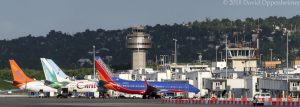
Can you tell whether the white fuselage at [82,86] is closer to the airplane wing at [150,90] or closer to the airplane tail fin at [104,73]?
the airplane tail fin at [104,73]

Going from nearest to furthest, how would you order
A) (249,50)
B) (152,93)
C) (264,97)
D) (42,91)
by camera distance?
1. (264,97)
2. (152,93)
3. (42,91)
4. (249,50)

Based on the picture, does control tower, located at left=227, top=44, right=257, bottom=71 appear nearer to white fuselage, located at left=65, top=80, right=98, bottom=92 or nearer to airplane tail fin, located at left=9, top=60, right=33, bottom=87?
white fuselage, located at left=65, top=80, right=98, bottom=92

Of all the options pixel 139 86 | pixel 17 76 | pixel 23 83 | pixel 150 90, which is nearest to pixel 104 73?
pixel 139 86

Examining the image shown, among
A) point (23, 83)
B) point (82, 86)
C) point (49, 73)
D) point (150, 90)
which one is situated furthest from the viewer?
point (49, 73)

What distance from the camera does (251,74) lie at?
496ft

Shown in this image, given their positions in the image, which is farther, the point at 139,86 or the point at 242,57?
the point at 242,57

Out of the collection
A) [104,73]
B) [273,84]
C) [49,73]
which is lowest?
[273,84]

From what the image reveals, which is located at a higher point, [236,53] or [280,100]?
[236,53]

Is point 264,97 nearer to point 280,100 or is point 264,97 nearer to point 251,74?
point 280,100

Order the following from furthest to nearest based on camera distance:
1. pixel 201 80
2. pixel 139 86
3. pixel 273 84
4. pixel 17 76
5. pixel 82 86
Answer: pixel 17 76 < pixel 201 80 < pixel 82 86 < pixel 139 86 < pixel 273 84

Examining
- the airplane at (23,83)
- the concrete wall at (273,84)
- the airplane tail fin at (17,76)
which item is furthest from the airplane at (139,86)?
the airplane tail fin at (17,76)

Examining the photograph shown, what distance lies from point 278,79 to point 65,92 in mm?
39718

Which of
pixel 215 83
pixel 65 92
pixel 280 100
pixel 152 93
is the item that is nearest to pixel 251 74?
pixel 215 83

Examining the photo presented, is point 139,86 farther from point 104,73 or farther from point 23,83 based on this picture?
point 23,83
